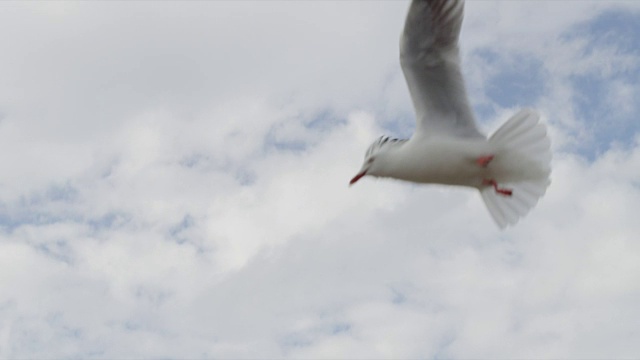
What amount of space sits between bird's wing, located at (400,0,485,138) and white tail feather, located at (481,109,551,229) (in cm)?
27

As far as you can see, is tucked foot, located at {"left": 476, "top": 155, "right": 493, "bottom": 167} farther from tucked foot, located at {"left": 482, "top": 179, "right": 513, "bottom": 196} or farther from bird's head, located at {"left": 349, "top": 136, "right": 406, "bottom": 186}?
bird's head, located at {"left": 349, "top": 136, "right": 406, "bottom": 186}

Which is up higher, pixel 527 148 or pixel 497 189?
pixel 527 148

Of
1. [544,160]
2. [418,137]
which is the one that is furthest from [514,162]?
[418,137]

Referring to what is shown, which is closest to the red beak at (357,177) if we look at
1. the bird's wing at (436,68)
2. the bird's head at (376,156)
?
the bird's head at (376,156)

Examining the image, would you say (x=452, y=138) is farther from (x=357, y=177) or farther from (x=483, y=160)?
(x=357, y=177)

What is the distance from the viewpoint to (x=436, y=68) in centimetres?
1055

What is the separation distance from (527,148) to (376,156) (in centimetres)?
157

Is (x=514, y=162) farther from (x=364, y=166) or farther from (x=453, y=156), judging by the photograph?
(x=364, y=166)

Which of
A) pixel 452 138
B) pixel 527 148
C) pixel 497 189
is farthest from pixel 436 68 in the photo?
pixel 497 189

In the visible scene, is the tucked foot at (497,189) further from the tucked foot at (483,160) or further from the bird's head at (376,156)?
the bird's head at (376,156)

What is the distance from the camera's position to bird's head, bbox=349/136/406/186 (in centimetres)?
1116

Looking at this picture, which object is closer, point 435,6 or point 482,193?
point 435,6

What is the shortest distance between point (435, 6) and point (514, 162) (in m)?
1.79

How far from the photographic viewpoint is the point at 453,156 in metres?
10.6
